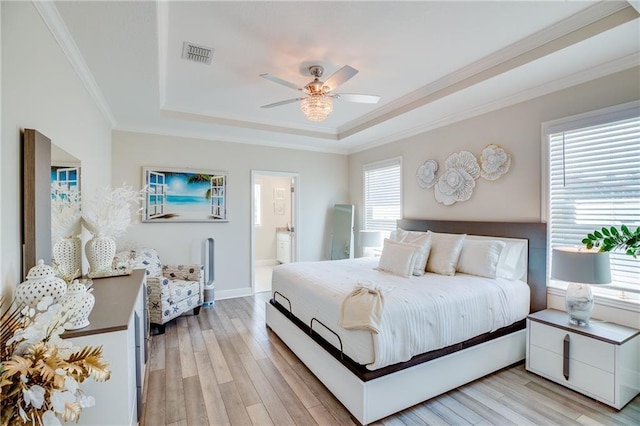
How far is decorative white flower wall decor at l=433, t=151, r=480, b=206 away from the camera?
3605 mm

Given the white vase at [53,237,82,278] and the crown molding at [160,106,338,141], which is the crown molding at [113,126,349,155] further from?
the white vase at [53,237,82,278]

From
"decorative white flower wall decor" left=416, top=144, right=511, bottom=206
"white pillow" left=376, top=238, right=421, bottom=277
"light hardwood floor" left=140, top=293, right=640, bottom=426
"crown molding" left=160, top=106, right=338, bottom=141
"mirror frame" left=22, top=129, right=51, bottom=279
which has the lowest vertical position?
"light hardwood floor" left=140, top=293, right=640, bottom=426

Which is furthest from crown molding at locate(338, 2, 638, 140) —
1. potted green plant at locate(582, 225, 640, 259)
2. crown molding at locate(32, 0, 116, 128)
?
crown molding at locate(32, 0, 116, 128)

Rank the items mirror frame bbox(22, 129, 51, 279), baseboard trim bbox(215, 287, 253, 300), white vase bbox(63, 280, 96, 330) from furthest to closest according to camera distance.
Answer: baseboard trim bbox(215, 287, 253, 300) < mirror frame bbox(22, 129, 51, 279) < white vase bbox(63, 280, 96, 330)

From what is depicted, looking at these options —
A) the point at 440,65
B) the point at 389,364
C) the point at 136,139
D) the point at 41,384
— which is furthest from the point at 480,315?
the point at 136,139

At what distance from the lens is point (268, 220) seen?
7883 mm

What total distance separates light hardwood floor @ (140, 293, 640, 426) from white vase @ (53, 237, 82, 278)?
109 cm

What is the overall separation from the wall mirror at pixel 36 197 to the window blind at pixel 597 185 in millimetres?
3919

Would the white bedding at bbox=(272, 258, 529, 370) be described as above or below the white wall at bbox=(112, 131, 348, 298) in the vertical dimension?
below

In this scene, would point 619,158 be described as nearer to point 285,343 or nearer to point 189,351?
point 285,343

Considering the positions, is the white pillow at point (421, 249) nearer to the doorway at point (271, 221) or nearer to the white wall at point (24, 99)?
the white wall at point (24, 99)

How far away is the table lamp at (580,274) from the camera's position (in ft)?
7.31

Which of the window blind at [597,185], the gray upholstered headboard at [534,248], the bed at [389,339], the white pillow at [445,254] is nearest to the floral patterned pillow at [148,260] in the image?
the bed at [389,339]

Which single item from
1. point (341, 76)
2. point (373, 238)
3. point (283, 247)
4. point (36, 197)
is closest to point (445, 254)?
point (373, 238)
